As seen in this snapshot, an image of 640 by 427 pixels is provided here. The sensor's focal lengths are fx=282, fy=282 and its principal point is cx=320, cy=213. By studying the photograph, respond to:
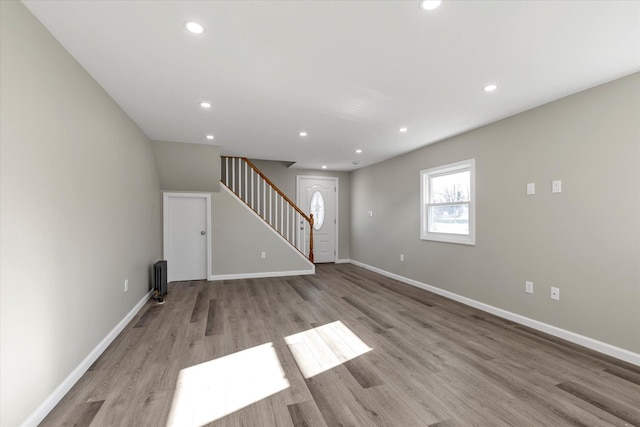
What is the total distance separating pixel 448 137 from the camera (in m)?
4.32

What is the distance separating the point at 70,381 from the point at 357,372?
2.13 m

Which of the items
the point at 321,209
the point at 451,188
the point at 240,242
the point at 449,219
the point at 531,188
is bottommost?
the point at 240,242

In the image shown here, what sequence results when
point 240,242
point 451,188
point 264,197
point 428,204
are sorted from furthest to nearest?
point 264,197 < point 240,242 < point 428,204 < point 451,188

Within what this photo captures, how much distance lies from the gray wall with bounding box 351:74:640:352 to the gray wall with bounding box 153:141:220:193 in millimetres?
3888

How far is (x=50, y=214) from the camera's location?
1854 mm

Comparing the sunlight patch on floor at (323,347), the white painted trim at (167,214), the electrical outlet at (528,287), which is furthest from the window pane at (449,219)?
the white painted trim at (167,214)

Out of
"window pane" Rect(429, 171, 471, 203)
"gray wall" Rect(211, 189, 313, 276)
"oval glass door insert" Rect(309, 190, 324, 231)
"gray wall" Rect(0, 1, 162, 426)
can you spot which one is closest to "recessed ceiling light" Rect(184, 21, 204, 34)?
"gray wall" Rect(0, 1, 162, 426)

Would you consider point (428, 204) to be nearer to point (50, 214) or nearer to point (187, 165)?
point (187, 165)

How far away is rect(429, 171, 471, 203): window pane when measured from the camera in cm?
417

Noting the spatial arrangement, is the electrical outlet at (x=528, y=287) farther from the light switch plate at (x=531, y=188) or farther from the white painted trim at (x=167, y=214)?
the white painted trim at (x=167, y=214)

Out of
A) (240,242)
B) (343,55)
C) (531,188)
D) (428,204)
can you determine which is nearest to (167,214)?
(240,242)

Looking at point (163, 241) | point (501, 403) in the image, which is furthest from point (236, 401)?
point (163, 241)

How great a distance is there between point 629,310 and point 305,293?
366cm

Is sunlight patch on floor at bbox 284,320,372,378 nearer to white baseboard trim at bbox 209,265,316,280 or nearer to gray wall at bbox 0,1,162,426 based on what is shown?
gray wall at bbox 0,1,162,426
